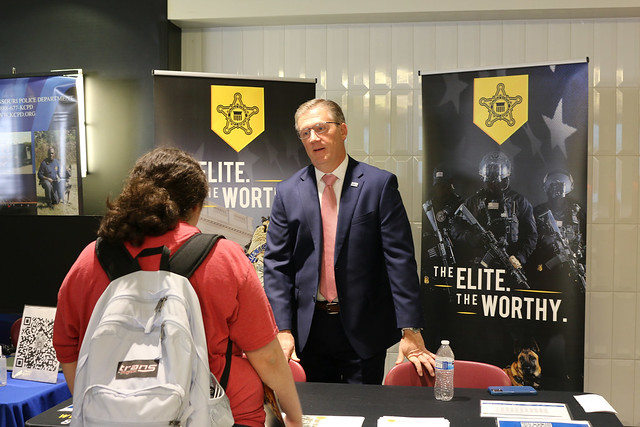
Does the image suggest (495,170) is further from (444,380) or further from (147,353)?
(147,353)

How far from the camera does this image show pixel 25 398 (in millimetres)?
2436

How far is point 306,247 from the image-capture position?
2748 millimetres

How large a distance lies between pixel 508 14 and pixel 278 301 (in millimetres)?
2703

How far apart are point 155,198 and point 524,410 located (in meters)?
1.32

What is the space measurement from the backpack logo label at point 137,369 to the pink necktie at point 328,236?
1.41 meters

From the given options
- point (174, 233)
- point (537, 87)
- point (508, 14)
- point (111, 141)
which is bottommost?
point (174, 233)

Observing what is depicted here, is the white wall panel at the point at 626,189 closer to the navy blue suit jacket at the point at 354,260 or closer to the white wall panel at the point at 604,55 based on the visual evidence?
the white wall panel at the point at 604,55

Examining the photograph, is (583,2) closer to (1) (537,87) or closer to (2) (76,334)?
(1) (537,87)

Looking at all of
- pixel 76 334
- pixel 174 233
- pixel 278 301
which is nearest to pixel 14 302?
pixel 278 301

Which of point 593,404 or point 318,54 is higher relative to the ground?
point 318,54

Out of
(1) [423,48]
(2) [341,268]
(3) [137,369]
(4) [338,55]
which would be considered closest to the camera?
(3) [137,369]

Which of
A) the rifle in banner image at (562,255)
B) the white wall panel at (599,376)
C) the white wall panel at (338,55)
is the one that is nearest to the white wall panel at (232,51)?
the white wall panel at (338,55)

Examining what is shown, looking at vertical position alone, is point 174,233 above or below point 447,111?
below

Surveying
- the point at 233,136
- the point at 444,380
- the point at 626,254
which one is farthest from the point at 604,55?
the point at 444,380
